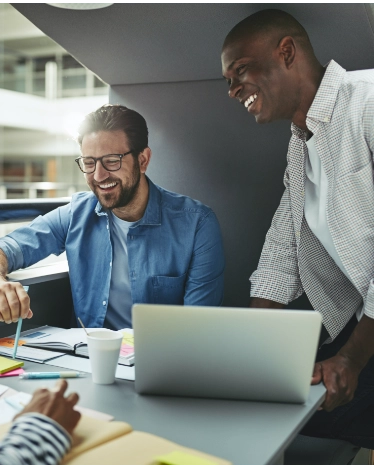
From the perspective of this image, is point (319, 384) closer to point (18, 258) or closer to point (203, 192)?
point (18, 258)

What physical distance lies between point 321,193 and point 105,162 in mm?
736

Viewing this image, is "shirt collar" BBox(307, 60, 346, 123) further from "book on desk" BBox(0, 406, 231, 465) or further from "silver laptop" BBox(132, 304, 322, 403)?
"book on desk" BBox(0, 406, 231, 465)

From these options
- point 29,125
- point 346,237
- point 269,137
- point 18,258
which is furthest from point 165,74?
point 29,125

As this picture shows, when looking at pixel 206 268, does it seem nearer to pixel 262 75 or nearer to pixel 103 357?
pixel 262 75

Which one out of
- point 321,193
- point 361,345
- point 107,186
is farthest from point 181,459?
point 107,186

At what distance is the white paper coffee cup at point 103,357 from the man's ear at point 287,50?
97cm

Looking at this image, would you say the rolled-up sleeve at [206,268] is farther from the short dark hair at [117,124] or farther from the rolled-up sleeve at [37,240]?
the rolled-up sleeve at [37,240]

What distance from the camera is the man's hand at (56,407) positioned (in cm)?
83

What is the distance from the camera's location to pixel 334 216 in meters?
1.52

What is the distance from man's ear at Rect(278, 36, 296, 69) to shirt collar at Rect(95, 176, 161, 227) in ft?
2.18

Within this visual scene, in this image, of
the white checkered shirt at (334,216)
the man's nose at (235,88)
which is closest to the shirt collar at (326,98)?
the white checkered shirt at (334,216)

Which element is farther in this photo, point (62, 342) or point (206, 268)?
point (206, 268)

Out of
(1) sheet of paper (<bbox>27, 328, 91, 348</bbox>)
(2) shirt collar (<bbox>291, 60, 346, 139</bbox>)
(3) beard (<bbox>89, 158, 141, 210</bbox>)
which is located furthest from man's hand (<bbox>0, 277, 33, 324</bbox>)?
(2) shirt collar (<bbox>291, 60, 346, 139</bbox>)

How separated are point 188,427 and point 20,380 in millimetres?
414
